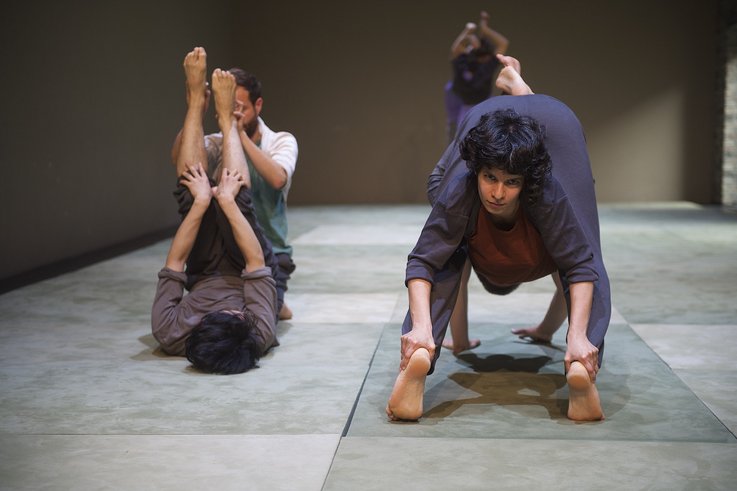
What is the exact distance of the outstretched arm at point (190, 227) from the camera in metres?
3.46

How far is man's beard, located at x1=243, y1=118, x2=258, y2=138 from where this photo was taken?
393cm

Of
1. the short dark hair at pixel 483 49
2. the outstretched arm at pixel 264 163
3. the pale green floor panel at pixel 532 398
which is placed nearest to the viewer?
the pale green floor panel at pixel 532 398

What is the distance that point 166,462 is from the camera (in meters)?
2.23

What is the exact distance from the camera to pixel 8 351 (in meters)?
3.44

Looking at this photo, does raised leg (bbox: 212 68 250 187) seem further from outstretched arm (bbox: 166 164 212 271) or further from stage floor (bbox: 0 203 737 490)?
stage floor (bbox: 0 203 737 490)

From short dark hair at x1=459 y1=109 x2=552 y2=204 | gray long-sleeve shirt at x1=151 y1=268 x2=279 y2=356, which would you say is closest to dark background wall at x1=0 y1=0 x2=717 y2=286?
gray long-sleeve shirt at x1=151 y1=268 x2=279 y2=356

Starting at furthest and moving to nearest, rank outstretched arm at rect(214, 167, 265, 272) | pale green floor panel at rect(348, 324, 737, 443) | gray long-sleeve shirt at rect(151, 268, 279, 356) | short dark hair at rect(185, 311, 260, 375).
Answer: outstretched arm at rect(214, 167, 265, 272), gray long-sleeve shirt at rect(151, 268, 279, 356), short dark hair at rect(185, 311, 260, 375), pale green floor panel at rect(348, 324, 737, 443)

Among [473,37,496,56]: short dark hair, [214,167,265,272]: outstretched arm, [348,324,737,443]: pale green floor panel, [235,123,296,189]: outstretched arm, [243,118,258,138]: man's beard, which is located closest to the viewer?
[348,324,737,443]: pale green floor panel

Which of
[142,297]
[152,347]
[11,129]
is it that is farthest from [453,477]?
[11,129]

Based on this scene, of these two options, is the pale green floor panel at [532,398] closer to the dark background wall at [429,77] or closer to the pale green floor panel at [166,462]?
the pale green floor panel at [166,462]

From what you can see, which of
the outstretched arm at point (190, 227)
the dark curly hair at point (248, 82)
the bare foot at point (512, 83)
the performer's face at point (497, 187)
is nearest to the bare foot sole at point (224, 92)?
the dark curly hair at point (248, 82)

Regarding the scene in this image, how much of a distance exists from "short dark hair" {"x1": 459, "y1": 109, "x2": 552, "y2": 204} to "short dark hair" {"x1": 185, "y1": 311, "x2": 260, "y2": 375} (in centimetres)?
103

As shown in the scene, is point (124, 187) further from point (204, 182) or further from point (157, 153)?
point (204, 182)

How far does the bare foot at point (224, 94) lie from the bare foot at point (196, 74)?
0.19 feet
